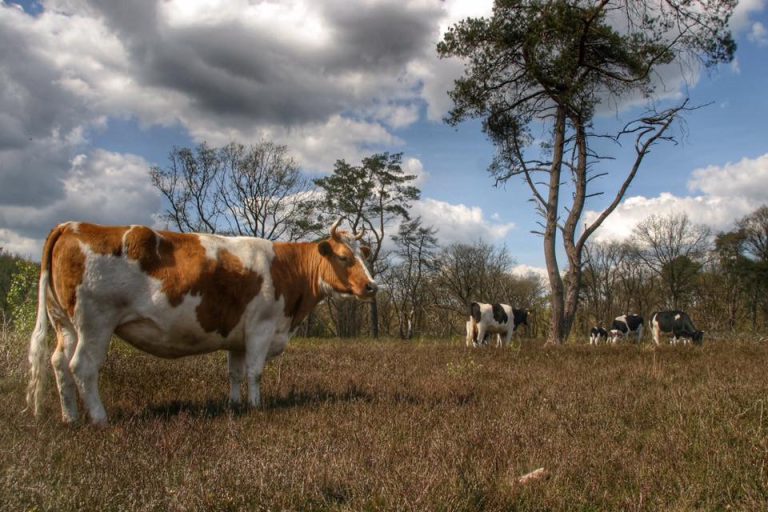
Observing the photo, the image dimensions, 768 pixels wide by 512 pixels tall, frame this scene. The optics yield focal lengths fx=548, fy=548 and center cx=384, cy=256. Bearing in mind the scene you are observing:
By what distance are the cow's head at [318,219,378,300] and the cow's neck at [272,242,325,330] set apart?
12 cm

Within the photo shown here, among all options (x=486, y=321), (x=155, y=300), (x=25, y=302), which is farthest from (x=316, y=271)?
(x=486, y=321)

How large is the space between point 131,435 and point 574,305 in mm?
13838

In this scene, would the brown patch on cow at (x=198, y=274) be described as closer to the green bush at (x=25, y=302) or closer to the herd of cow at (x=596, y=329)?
the green bush at (x=25, y=302)

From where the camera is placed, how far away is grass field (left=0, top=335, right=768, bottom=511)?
312 centimetres

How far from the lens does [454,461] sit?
380cm

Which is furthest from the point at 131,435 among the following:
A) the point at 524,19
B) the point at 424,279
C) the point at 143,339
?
the point at 424,279

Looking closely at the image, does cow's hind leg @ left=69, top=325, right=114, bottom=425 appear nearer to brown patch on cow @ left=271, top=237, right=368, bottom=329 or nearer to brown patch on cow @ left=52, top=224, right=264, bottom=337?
brown patch on cow @ left=52, top=224, right=264, bottom=337

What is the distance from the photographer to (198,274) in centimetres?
561

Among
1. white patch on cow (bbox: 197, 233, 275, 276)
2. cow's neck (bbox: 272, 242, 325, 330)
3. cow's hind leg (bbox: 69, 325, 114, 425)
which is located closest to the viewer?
cow's hind leg (bbox: 69, 325, 114, 425)

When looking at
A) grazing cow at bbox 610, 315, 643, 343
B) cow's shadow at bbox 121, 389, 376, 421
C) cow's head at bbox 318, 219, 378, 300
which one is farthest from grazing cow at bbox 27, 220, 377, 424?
grazing cow at bbox 610, 315, 643, 343

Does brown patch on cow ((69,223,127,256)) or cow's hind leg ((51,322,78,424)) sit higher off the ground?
brown patch on cow ((69,223,127,256))

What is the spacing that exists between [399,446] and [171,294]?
8.83 feet

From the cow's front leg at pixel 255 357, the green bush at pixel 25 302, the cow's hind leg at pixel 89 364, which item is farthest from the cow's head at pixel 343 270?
the green bush at pixel 25 302

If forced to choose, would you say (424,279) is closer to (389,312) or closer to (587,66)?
(389,312)
